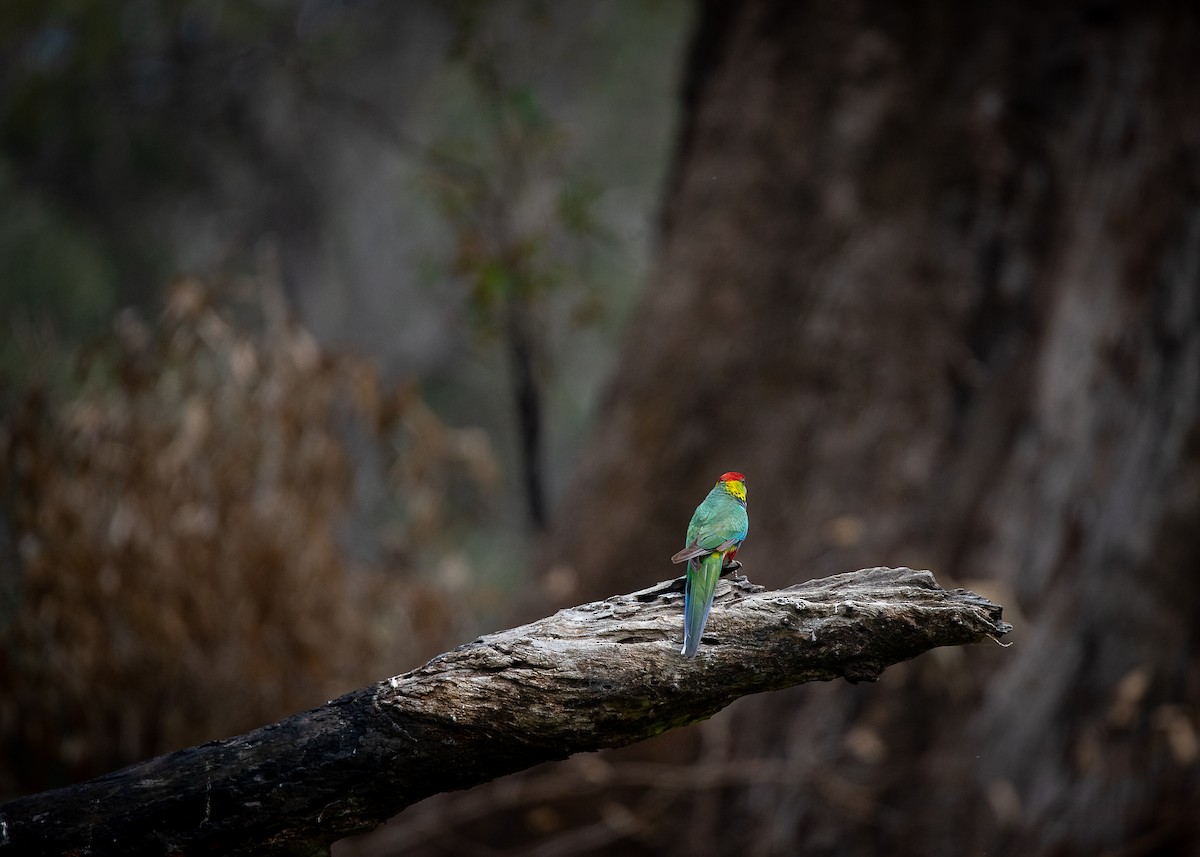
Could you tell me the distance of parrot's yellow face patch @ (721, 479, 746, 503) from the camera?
104 centimetres

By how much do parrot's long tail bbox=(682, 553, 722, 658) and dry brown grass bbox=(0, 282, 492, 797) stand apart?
255 cm

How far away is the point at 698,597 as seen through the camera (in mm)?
930

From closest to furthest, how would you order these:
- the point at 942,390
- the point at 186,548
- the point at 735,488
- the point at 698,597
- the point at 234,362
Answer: the point at 698,597 < the point at 735,488 < the point at 186,548 < the point at 234,362 < the point at 942,390

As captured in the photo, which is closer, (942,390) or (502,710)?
(502,710)

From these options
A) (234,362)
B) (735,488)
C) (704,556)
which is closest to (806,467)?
(234,362)

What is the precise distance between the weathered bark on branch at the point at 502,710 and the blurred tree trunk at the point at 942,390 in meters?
2.61

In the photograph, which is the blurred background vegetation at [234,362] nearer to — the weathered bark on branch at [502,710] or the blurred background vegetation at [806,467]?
the blurred background vegetation at [806,467]

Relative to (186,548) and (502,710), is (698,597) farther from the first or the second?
(186,548)

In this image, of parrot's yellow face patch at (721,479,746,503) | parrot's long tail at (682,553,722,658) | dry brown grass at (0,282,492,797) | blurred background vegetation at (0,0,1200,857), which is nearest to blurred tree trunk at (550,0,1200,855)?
blurred background vegetation at (0,0,1200,857)

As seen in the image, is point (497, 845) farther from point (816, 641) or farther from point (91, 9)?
point (91, 9)

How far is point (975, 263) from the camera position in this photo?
148 inches

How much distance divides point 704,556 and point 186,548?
2756mm

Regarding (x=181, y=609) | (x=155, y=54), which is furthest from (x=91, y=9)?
(x=181, y=609)

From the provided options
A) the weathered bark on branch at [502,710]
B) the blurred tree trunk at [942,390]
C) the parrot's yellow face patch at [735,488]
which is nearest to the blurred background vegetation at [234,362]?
the blurred tree trunk at [942,390]
